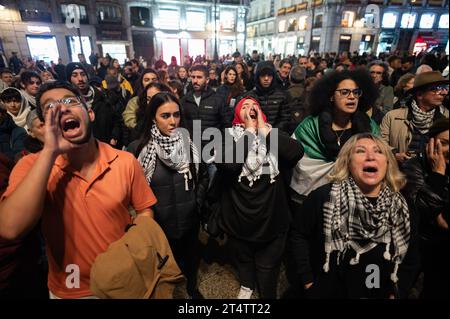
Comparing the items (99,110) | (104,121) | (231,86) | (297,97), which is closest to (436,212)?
(297,97)

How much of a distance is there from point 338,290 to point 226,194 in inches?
50.6

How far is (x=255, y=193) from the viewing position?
7.63 ft

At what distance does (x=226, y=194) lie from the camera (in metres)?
2.55

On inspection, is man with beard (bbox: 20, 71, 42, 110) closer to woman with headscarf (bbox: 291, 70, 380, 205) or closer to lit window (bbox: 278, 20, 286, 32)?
woman with headscarf (bbox: 291, 70, 380, 205)

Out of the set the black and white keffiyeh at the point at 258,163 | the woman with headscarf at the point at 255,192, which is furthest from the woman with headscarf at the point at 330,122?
the black and white keffiyeh at the point at 258,163

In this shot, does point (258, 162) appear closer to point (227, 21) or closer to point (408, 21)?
point (227, 21)

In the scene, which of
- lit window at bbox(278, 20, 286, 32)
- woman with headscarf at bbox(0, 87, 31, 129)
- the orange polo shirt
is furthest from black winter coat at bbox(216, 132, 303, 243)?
lit window at bbox(278, 20, 286, 32)

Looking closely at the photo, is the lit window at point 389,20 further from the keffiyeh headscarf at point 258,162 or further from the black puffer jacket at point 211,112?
the keffiyeh headscarf at point 258,162

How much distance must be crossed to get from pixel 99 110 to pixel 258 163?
3.65 metres

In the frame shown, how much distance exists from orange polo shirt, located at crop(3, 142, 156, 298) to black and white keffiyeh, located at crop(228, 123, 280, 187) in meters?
1.07

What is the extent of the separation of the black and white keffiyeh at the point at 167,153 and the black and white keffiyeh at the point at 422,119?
2799mm

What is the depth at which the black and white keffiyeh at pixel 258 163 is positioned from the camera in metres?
2.23

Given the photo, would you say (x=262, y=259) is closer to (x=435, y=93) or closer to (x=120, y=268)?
(x=120, y=268)

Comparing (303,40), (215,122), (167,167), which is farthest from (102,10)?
(167,167)
